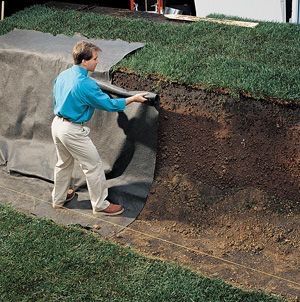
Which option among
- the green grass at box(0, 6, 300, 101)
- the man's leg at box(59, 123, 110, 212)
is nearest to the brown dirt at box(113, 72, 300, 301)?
the green grass at box(0, 6, 300, 101)

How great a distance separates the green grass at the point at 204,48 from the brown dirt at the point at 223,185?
0.68 ft

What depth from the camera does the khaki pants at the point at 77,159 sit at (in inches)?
274

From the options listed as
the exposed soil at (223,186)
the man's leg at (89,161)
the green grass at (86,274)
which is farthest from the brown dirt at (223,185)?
the man's leg at (89,161)

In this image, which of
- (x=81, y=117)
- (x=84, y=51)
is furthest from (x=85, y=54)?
(x=81, y=117)

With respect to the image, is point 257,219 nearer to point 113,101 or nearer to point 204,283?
point 204,283

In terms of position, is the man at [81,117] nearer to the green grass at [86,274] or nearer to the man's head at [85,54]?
the man's head at [85,54]

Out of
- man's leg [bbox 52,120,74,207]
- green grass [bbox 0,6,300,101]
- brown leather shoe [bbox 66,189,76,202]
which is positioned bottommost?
brown leather shoe [bbox 66,189,76,202]

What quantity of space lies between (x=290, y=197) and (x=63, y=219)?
264cm

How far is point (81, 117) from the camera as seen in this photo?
22.7ft

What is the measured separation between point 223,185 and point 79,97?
2027 millimetres

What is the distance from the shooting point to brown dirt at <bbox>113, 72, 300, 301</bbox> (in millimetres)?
6680

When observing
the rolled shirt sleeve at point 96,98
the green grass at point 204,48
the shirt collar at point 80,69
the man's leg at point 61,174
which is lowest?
the man's leg at point 61,174

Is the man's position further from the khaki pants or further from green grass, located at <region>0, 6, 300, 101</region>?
green grass, located at <region>0, 6, 300, 101</region>

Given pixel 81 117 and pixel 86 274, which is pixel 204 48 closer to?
pixel 81 117
